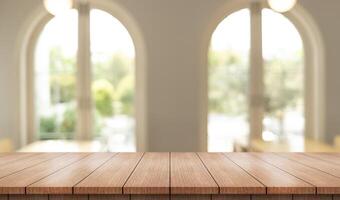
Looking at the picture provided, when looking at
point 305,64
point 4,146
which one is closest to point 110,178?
point 4,146

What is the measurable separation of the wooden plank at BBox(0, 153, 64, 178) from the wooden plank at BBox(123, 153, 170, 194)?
54 centimetres

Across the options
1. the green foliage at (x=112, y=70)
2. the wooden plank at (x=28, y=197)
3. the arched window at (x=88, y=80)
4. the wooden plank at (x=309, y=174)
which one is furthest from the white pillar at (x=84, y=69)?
the wooden plank at (x=28, y=197)

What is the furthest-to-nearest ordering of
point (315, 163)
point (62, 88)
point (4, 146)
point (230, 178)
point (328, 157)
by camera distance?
1. point (62, 88)
2. point (4, 146)
3. point (328, 157)
4. point (315, 163)
5. point (230, 178)

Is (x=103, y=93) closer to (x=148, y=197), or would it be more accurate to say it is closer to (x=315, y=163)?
(x=315, y=163)

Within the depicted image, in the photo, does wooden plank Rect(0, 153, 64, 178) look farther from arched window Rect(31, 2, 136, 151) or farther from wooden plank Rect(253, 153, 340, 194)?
arched window Rect(31, 2, 136, 151)

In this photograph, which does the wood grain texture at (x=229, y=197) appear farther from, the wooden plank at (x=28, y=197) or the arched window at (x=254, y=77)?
the arched window at (x=254, y=77)

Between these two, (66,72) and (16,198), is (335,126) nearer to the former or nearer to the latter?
(66,72)

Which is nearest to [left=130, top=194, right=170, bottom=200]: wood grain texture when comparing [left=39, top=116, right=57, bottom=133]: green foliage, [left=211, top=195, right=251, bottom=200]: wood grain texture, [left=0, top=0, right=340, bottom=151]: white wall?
[left=211, top=195, right=251, bottom=200]: wood grain texture

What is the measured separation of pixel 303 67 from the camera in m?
5.17

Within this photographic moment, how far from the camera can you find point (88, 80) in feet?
16.8

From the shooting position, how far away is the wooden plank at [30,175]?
1542mm

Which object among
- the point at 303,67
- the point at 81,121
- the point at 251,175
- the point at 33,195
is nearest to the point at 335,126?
the point at 303,67

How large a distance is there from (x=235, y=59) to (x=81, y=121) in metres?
2.02

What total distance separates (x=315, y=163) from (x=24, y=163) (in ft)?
4.82
